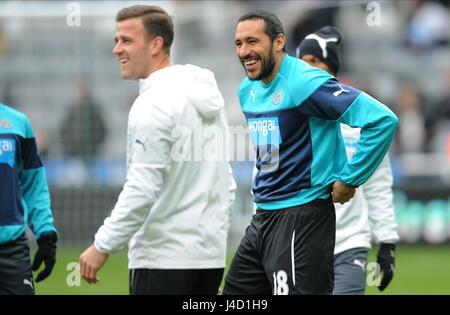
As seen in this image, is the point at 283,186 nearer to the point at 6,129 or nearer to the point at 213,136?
the point at 213,136

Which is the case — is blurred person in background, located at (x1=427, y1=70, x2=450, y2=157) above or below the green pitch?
above

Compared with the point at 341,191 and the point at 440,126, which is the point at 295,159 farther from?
the point at 440,126

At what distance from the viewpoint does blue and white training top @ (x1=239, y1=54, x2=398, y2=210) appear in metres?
6.11

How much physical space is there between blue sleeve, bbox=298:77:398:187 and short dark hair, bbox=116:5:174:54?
1242 millimetres

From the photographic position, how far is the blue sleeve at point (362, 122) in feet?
20.0

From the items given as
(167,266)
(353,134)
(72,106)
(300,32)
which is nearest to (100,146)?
(72,106)

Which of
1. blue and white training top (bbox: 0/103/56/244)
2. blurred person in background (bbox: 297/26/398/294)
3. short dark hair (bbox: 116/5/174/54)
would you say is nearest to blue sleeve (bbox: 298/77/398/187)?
short dark hair (bbox: 116/5/174/54)

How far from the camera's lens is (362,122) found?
6.08m

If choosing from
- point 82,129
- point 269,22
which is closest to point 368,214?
point 269,22

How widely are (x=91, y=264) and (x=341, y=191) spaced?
154cm

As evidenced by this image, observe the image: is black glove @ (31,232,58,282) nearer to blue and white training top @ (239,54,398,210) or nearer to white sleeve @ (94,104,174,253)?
white sleeve @ (94,104,174,253)

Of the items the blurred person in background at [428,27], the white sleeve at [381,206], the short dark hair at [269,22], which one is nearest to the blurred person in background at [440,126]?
the blurred person in background at [428,27]

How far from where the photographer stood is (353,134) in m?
7.91

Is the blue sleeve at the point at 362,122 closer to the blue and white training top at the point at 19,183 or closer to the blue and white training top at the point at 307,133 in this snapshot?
the blue and white training top at the point at 307,133
